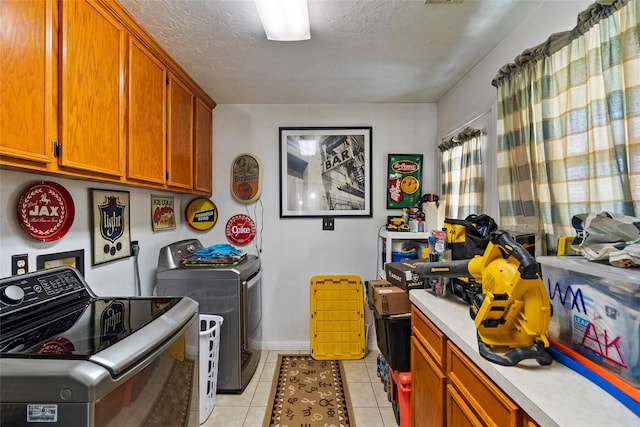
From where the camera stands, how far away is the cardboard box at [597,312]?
721mm

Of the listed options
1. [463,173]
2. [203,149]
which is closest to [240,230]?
[203,149]

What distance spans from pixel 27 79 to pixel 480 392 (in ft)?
6.17

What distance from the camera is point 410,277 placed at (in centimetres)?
184

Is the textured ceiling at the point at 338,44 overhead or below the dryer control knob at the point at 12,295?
overhead

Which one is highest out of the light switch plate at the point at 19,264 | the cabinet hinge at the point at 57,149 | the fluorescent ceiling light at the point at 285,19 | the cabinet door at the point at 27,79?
the fluorescent ceiling light at the point at 285,19

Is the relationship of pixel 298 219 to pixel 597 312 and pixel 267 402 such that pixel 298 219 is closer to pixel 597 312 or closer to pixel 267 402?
pixel 267 402

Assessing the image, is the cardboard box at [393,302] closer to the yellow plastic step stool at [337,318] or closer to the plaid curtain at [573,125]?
the plaid curtain at [573,125]

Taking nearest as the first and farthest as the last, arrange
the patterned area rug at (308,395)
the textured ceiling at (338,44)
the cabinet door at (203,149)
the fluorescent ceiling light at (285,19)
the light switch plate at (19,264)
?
the light switch plate at (19,264) → the fluorescent ceiling light at (285,19) → the textured ceiling at (338,44) → the patterned area rug at (308,395) → the cabinet door at (203,149)

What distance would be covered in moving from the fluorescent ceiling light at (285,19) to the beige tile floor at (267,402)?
2419 mm

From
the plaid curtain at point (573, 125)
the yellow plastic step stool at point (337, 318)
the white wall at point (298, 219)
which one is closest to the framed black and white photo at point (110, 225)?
the white wall at point (298, 219)

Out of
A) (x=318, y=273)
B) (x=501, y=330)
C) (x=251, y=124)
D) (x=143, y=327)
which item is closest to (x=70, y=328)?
(x=143, y=327)

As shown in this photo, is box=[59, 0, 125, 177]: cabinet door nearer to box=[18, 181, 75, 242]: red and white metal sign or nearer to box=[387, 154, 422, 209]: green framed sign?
box=[18, 181, 75, 242]: red and white metal sign

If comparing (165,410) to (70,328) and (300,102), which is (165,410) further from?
(300,102)

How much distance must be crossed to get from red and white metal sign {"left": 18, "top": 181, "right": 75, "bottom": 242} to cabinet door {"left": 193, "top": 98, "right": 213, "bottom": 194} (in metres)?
1.01
